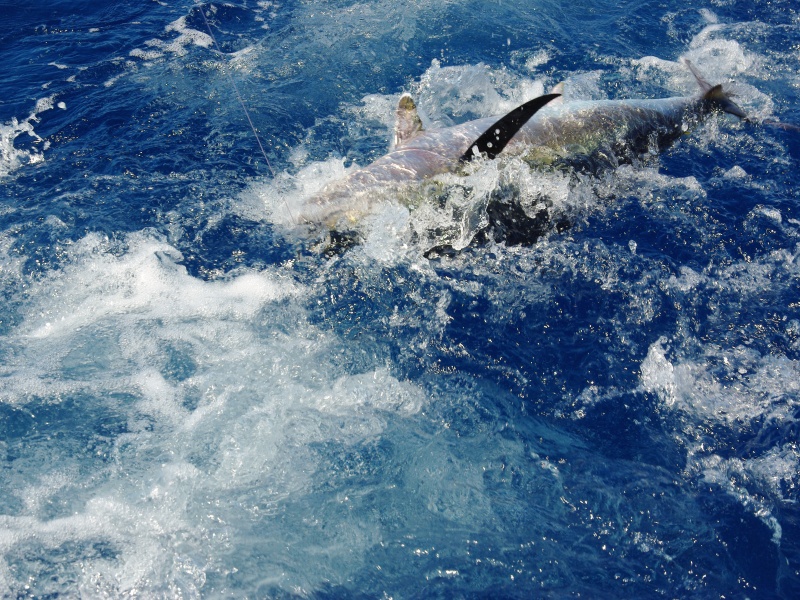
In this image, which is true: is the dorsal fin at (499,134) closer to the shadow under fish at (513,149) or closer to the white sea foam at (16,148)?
the shadow under fish at (513,149)

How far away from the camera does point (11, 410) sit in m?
3.92

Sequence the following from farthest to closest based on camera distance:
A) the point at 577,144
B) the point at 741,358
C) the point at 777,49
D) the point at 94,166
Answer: the point at 777,49 → the point at 94,166 → the point at 577,144 → the point at 741,358

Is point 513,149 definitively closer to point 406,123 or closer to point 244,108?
point 406,123

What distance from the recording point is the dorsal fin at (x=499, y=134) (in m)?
4.92

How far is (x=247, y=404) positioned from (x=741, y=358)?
3646mm

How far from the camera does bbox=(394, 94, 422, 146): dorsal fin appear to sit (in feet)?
18.2

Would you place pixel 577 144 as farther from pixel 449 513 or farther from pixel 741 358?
pixel 449 513

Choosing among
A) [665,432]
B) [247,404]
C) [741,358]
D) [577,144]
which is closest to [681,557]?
[665,432]

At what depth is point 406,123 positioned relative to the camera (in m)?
5.62

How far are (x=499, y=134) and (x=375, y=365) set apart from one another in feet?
7.82

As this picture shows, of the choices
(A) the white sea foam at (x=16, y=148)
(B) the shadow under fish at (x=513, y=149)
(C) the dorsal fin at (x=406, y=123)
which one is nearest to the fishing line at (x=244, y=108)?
(B) the shadow under fish at (x=513, y=149)

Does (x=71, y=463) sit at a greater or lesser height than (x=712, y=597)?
greater

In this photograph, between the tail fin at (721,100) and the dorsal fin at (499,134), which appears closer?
the dorsal fin at (499,134)

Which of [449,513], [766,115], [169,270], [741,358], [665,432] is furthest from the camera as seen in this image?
[766,115]
